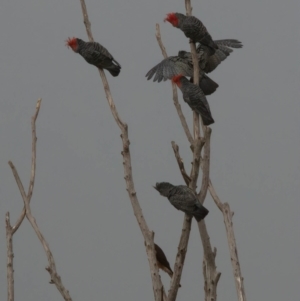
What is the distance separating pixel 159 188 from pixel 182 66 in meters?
0.46

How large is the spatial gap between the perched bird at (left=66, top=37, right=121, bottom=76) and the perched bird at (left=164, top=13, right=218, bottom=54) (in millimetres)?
264

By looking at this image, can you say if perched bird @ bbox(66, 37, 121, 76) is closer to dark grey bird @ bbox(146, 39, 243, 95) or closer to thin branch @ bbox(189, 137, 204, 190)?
dark grey bird @ bbox(146, 39, 243, 95)

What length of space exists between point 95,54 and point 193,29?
35cm

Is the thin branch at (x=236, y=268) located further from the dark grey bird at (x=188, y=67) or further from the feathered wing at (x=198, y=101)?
the dark grey bird at (x=188, y=67)

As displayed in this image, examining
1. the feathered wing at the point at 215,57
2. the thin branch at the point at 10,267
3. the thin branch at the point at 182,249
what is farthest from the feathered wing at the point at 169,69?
the thin branch at the point at 10,267

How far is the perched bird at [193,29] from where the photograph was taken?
2.16 metres

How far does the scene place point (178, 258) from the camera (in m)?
2.01

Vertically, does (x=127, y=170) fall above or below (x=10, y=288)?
above

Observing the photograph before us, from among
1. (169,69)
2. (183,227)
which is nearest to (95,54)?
(169,69)

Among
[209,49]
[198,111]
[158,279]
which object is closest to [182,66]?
[209,49]

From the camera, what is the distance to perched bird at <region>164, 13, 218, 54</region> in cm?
216

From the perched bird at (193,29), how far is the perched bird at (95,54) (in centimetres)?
26

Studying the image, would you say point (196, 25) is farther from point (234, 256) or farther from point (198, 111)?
point (234, 256)

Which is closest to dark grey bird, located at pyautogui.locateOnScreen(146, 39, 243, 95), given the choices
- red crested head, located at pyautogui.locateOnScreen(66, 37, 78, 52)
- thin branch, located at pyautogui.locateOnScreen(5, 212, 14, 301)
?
red crested head, located at pyautogui.locateOnScreen(66, 37, 78, 52)
